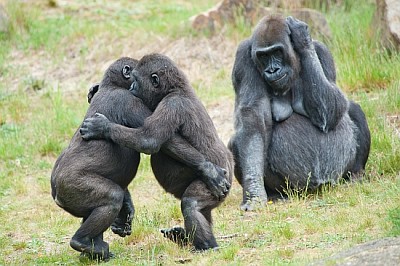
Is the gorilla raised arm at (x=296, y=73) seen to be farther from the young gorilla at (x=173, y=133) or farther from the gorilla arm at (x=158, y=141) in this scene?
the gorilla arm at (x=158, y=141)

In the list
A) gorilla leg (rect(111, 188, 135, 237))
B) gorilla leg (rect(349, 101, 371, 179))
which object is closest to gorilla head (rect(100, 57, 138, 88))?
gorilla leg (rect(111, 188, 135, 237))

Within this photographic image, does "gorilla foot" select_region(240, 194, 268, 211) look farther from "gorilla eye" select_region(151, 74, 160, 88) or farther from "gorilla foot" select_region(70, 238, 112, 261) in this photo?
"gorilla foot" select_region(70, 238, 112, 261)

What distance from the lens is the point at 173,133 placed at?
6246 mm

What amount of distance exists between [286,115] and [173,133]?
84.4 inches

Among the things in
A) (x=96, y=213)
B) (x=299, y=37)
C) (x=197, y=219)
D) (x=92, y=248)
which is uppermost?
(x=299, y=37)

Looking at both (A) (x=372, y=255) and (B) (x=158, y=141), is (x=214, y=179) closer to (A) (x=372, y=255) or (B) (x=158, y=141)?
(B) (x=158, y=141)

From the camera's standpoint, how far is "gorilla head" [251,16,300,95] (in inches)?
307

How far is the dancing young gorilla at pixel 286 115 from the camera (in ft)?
25.9

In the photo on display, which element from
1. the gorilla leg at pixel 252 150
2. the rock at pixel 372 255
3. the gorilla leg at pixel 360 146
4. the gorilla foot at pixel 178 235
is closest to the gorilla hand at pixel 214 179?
the gorilla foot at pixel 178 235

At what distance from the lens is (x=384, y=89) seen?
33.7ft

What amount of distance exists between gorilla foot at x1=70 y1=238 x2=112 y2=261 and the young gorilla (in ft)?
1.65

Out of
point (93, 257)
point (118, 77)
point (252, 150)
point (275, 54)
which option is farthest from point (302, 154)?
point (93, 257)

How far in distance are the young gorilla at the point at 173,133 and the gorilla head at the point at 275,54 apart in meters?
1.45

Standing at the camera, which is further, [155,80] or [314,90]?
[314,90]
